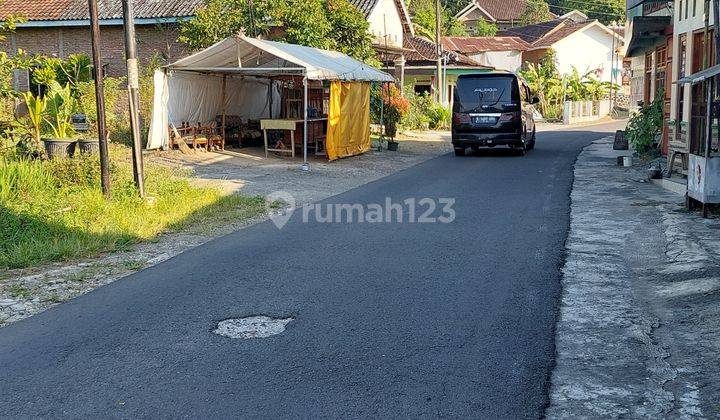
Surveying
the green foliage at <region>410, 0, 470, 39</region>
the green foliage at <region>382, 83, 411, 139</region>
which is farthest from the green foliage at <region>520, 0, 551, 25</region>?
the green foliage at <region>382, 83, 411, 139</region>

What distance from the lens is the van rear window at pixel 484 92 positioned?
68.6 ft

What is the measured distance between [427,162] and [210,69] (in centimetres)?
620

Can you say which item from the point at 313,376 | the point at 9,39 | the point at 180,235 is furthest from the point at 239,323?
the point at 9,39

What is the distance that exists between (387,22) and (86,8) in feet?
46.7

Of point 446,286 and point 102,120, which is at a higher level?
point 102,120

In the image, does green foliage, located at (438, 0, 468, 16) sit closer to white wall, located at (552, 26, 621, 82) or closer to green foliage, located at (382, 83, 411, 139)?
white wall, located at (552, 26, 621, 82)

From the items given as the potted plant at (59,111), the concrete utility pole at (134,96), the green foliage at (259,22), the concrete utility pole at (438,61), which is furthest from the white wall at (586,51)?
the concrete utility pole at (134,96)

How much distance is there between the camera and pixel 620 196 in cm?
1341

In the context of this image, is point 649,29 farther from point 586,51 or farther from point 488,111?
point 586,51

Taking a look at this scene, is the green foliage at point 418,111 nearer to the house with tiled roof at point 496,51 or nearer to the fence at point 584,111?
the fence at point 584,111

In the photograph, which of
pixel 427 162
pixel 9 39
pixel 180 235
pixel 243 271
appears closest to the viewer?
pixel 243 271

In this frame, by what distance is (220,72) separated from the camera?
71.2ft

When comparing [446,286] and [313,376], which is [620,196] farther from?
[313,376]

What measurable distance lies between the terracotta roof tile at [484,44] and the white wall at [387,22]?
14.9 m
